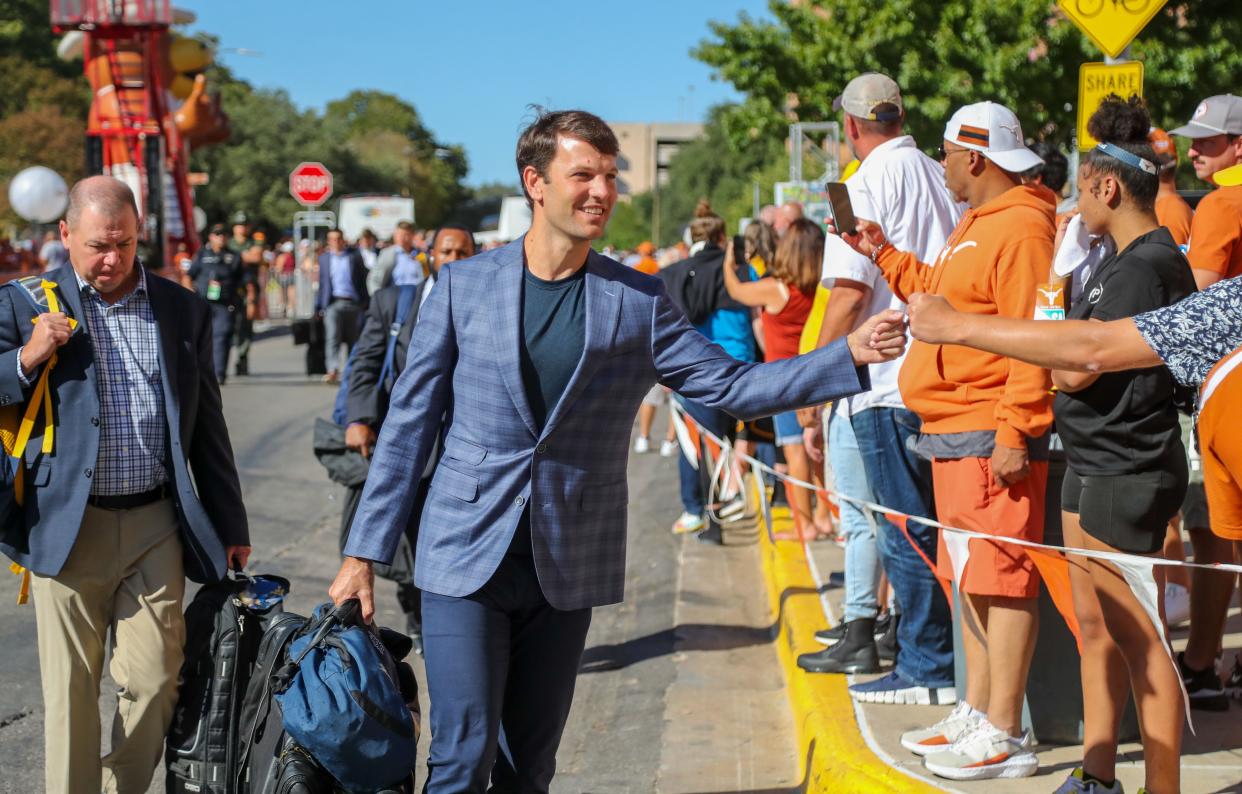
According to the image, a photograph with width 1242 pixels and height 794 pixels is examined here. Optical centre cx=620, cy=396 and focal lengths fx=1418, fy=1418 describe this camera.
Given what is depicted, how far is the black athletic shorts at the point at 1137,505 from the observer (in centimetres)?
404

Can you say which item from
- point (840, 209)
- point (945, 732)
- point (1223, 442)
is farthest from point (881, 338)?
point (945, 732)

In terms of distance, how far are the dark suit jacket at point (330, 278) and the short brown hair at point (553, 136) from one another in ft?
52.6

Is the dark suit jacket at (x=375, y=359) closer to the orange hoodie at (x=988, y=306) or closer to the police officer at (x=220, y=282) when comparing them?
the orange hoodie at (x=988, y=306)

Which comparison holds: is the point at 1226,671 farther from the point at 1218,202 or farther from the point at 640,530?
the point at 640,530

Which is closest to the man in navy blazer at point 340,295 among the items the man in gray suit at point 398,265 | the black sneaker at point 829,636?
the man in gray suit at point 398,265

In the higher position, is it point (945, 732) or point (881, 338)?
point (881, 338)

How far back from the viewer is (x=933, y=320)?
3.21 m

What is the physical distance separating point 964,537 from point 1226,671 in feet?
5.99

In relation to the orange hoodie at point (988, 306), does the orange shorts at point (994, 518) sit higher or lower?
lower

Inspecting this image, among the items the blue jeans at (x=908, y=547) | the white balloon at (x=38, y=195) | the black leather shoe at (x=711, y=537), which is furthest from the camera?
the white balloon at (x=38, y=195)

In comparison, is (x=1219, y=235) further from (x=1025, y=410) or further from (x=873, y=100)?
(x=873, y=100)

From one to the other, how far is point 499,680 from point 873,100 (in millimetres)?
2946

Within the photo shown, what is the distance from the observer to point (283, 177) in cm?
7250

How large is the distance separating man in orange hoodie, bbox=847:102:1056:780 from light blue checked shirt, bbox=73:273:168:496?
226cm
